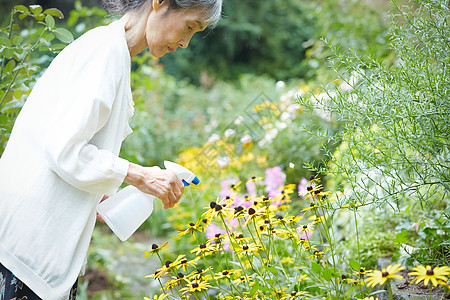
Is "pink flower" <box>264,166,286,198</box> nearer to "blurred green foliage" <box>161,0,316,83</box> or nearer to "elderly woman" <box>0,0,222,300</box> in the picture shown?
"elderly woman" <box>0,0,222,300</box>

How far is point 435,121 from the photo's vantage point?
138 cm

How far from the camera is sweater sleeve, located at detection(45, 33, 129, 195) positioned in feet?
3.72

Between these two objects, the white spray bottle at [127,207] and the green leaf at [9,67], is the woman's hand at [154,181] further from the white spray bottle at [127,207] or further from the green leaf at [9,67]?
the green leaf at [9,67]

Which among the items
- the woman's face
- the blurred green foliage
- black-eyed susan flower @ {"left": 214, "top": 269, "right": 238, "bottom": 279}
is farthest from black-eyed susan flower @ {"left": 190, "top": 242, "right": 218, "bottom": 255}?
the blurred green foliage

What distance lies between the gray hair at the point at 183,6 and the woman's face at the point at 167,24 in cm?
2

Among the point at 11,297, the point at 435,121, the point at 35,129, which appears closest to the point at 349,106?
the point at 435,121

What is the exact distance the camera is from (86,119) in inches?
44.6

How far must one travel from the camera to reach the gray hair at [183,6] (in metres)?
1.33

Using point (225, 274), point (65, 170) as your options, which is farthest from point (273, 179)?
point (65, 170)

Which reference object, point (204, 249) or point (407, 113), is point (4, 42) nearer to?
point (204, 249)

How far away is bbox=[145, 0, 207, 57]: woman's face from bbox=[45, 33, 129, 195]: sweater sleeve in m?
0.17

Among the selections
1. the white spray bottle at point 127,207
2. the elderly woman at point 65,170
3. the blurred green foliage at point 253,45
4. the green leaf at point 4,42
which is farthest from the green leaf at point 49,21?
the blurred green foliage at point 253,45

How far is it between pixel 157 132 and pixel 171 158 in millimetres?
690

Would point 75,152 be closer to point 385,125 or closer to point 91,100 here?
point 91,100
